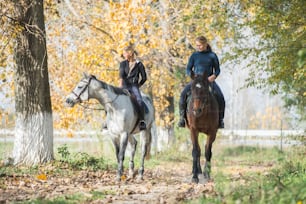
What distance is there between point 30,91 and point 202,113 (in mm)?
4722

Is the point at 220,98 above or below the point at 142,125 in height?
above

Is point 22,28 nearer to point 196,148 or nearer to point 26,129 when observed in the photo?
point 26,129

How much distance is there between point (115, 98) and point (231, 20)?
722 centimetres

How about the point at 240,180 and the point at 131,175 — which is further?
the point at 131,175

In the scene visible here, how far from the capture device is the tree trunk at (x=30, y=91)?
1527 centimetres

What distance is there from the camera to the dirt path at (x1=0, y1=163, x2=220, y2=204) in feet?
32.6

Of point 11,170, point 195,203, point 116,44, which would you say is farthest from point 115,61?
point 195,203

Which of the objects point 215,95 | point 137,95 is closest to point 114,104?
point 137,95

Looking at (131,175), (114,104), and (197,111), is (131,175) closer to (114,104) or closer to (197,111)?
(114,104)

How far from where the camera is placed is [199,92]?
1232 cm

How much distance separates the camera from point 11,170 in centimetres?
1413

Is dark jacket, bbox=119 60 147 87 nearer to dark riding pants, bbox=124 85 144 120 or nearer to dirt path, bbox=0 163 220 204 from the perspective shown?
dark riding pants, bbox=124 85 144 120

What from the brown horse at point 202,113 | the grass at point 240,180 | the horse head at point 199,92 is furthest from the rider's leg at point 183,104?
the grass at point 240,180

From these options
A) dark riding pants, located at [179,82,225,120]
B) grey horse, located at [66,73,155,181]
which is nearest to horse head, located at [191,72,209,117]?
dark riding pants, located at [179,82,225,120]
